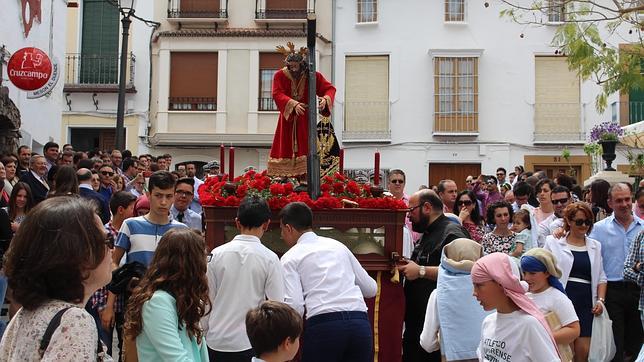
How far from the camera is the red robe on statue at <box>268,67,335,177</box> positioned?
864cm

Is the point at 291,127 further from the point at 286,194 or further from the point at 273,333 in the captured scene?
the point at 273,333

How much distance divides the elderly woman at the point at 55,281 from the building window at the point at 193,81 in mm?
24156

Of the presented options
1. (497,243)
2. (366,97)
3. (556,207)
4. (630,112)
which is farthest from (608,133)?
(366,97)

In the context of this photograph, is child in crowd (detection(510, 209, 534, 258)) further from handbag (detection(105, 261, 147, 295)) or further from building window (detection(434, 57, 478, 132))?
building window (detection(434, 57, 478, 132))

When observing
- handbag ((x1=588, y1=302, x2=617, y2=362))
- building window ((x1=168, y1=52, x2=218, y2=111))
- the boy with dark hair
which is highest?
building window ((x1=168, y1=52, x2=218, y2=111))

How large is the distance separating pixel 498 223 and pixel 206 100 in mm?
18788

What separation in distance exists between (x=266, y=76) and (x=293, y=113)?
1821 cm

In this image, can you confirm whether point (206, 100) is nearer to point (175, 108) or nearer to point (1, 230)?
point (175, 108)

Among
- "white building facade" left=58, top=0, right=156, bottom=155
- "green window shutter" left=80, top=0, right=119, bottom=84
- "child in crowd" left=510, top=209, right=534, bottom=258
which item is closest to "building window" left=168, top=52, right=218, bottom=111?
"white building facade" left=58, top=0, right=156, bottom=155

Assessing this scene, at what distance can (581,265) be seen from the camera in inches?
309

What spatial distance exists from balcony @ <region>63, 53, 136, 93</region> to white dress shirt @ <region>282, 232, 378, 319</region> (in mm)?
22315

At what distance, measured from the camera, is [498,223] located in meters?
9.16

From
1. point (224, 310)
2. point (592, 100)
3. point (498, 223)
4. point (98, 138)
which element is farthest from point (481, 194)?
point (98, 138)

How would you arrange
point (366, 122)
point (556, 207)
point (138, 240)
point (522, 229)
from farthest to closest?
1. point (366, 122)
2. point (556, 207)
3. point (522, 229)
4. point (138, 240)
